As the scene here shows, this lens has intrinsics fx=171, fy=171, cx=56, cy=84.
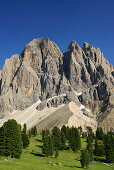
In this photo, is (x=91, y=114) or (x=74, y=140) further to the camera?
(x=91, y=114)

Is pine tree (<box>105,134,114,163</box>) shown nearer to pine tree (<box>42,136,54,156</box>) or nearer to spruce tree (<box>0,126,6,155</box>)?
pine tree (<box>42,136,54,156</box>)

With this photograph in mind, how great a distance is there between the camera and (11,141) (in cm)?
4112

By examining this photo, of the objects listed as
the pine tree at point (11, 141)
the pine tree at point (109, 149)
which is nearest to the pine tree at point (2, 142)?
the pine tree at point (11, 141)

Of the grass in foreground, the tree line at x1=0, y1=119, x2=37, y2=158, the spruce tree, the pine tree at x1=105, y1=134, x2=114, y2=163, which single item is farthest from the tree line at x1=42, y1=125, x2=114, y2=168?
the spruce tree

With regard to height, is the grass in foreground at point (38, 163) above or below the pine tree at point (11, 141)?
below

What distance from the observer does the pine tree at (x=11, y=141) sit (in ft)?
130

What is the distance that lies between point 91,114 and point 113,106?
26332 mm

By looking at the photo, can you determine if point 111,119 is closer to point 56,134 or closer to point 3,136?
point 56,134


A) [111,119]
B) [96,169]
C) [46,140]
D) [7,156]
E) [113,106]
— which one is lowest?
[96,169]

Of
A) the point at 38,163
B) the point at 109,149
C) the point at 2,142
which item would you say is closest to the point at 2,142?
the point at 2,142

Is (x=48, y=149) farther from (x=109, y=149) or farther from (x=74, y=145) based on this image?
(x=109, y=149)

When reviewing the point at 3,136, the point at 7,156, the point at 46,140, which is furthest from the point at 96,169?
the point at 3,136

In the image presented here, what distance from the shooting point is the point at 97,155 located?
207ft

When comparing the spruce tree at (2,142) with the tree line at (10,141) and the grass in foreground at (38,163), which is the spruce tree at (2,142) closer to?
the tree line at (10,141)
